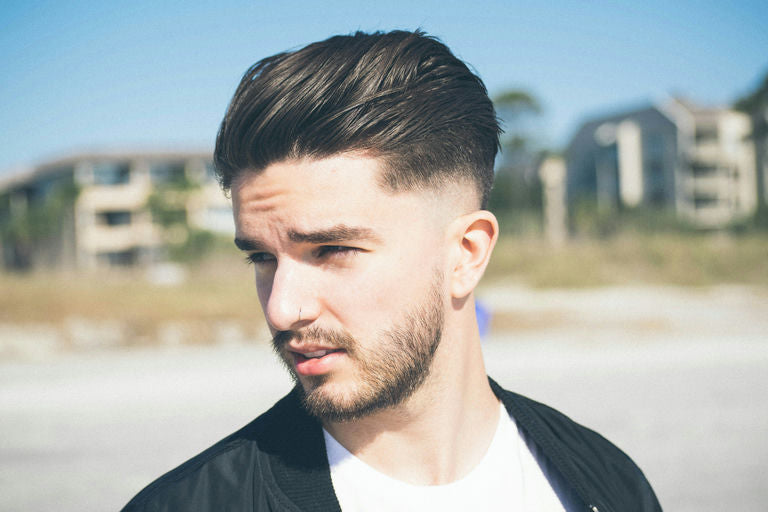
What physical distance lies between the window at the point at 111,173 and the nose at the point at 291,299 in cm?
4567

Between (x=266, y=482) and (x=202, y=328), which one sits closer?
(x=266, y=482)

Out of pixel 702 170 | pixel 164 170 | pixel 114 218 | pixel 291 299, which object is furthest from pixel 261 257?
pixel 702 170

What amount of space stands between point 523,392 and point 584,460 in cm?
607

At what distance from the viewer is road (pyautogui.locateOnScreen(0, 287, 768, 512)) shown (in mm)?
5258

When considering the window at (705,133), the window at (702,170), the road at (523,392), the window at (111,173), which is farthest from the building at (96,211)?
the window at (705,133)

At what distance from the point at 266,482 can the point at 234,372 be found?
793 cm

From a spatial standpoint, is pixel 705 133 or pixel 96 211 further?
pixel 705 133

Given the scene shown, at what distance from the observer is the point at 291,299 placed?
1.44 m

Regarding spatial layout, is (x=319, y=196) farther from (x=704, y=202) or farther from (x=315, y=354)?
(x=704, y=202)

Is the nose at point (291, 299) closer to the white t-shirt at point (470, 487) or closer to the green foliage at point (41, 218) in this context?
the white t-shirt at point (470, 487)

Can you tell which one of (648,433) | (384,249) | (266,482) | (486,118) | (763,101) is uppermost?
(763,101)

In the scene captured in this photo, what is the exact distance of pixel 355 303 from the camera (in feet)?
4.76

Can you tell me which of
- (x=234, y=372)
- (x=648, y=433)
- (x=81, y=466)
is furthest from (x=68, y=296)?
(x=648, y=433)

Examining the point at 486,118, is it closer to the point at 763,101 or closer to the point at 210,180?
the point at 763,101
